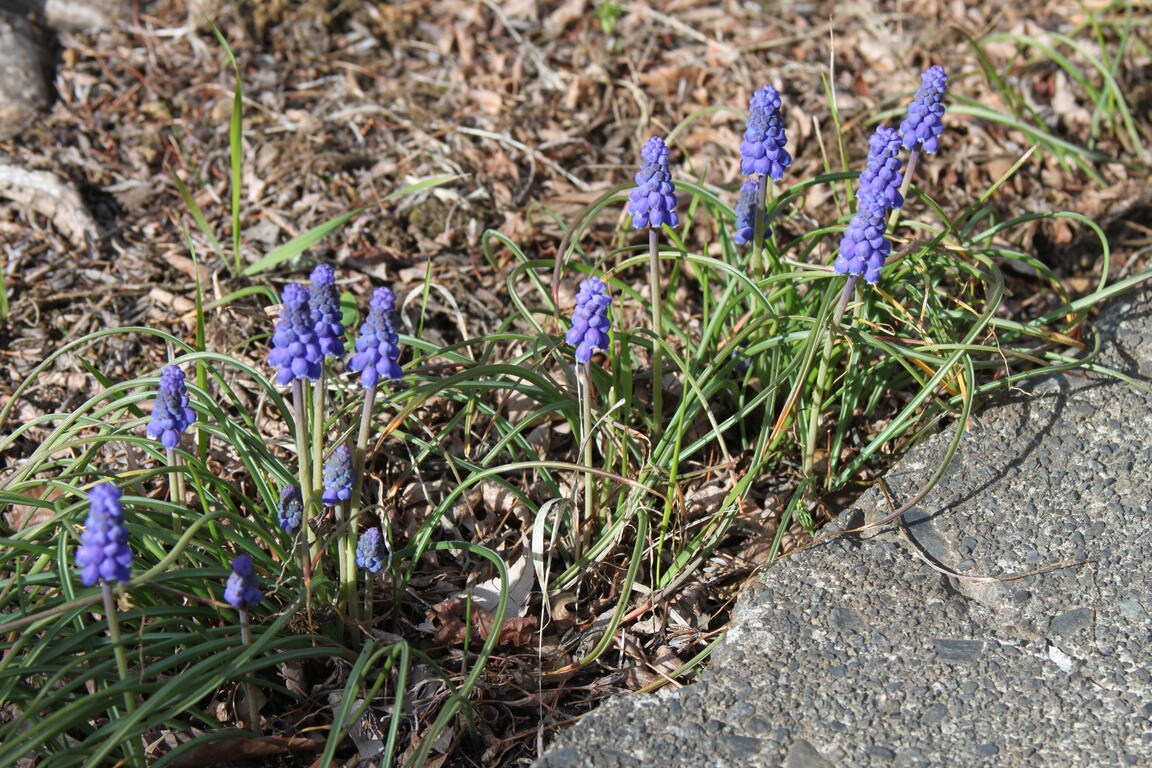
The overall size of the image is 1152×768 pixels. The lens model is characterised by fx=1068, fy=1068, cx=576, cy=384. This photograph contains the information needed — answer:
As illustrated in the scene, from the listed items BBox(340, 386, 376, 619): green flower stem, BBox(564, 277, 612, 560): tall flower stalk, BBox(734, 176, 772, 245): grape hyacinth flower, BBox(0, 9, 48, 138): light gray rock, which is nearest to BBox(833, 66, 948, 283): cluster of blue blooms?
BBox(734, 176, 772, 245): grape hyacinth flower

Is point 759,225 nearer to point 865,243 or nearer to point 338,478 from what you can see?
point 865,243

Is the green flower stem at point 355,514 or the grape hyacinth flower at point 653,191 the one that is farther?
the grape hyacinth flower at point 653,191

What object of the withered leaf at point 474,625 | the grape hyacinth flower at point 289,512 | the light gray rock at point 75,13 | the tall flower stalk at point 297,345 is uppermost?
the tall flower stalk at point 297,345

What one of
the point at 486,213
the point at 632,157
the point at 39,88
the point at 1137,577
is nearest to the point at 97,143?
the point at 39,88

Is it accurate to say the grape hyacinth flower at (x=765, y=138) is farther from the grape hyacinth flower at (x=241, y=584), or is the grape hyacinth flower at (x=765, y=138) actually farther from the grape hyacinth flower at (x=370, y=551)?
the grape hyacinth flower at (x=241, y=584)

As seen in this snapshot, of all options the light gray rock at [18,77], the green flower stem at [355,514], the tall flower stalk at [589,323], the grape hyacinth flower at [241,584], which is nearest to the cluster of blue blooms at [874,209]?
the tall flower stalk at [589,323]

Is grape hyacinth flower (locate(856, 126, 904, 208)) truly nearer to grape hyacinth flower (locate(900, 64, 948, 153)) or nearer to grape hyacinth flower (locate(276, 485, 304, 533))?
grape hyacinth flower (locate(900, 64, 948, 153))

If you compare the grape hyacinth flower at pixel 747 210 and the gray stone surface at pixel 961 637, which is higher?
the grape hyacinth flower at pixel 747 210

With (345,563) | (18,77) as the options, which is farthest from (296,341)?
(18,77)

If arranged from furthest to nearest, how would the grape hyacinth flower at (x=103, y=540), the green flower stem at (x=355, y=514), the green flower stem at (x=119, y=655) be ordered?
1. the green flower stem at (x=355, y=514)
2. the green flower stem at (x=119, y=655)
3. the grape hyacinth flower at (x=103, y=540)

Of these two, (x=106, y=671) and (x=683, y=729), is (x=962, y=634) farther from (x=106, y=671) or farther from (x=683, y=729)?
(x=106, y=671)
